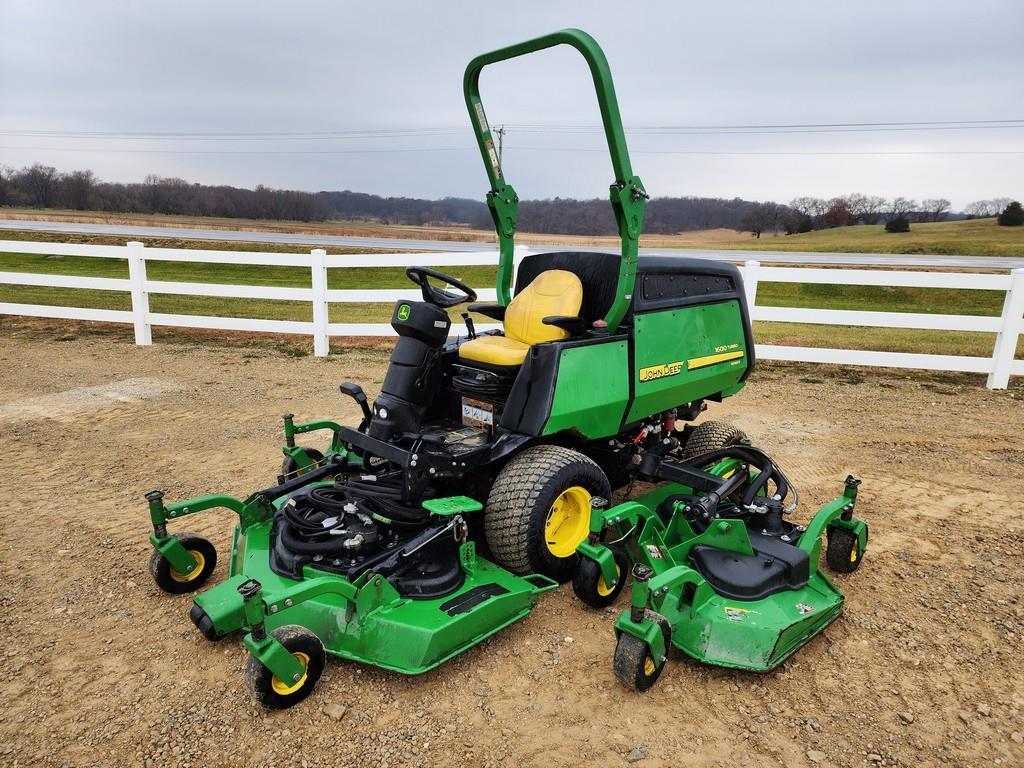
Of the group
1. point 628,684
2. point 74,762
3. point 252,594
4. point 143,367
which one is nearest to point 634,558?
point 628,684

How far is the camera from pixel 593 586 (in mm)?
3486

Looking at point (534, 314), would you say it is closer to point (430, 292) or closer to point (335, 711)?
point (430, 292)

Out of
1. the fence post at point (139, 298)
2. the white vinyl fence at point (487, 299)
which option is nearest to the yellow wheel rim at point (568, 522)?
the white vinyl fence at point (487, 299)

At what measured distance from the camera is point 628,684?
2.88 meters

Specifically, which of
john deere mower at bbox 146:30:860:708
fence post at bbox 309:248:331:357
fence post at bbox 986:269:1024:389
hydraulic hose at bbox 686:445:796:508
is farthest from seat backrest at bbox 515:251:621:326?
fence post at bbox 986:269:1024:389

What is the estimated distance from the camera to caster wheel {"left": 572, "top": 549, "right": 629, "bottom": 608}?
3473 mm

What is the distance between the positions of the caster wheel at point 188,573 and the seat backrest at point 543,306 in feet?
7.26

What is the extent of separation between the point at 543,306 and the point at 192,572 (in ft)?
8.37

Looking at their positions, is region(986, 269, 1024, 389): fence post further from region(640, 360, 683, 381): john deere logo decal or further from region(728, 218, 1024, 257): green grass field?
region(728, 218, 1024, 257): green grass field

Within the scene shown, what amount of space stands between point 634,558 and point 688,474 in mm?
893

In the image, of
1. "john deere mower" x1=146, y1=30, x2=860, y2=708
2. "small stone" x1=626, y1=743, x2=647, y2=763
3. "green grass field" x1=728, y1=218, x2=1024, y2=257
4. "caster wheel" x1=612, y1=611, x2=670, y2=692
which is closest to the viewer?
"small stone" x1=626, y1=743, x2=647, y2=763

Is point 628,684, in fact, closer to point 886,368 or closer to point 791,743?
point 791,743

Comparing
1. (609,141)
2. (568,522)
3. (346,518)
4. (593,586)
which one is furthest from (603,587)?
(609,141)

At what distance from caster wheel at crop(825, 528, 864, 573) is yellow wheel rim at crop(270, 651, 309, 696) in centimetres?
298
